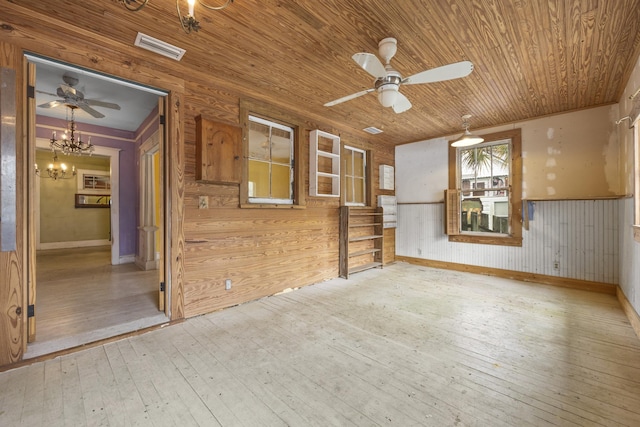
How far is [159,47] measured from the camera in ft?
8.05

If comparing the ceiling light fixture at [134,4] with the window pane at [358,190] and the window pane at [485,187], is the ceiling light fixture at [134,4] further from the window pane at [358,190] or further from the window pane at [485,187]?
the window pane at [485,187]

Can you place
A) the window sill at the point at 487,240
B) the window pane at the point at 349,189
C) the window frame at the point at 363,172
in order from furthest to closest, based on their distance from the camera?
the window pane at the point at 349,189, the window frame at the point at 363,172, the window sill at the point at 487,240

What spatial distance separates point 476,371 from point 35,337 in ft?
11.7

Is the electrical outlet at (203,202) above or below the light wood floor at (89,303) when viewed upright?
above

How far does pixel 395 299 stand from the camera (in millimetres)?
3521

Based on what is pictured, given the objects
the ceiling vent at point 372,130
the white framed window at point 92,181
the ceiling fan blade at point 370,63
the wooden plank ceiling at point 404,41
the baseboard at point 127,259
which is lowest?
the baseboard at point 127,259

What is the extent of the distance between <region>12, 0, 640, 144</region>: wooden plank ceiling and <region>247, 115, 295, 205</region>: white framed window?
41 cm

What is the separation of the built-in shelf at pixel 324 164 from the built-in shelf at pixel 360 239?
0.45 metres

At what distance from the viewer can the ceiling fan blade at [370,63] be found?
2.02m

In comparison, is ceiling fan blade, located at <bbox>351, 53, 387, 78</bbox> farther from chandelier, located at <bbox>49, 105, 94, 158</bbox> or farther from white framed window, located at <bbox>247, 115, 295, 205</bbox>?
chandelier, located at <bbox>49, 105, 94, 158</bbox>

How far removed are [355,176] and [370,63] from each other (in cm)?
328

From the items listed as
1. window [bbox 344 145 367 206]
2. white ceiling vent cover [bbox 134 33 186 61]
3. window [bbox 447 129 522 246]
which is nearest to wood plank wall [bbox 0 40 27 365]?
white ceiling vent cover [bbox 134 33 186 61]

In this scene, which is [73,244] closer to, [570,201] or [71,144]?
[71,144]

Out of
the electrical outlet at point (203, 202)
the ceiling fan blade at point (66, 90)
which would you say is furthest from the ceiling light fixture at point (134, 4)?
the ceiling fan blade at point (66, 90)
